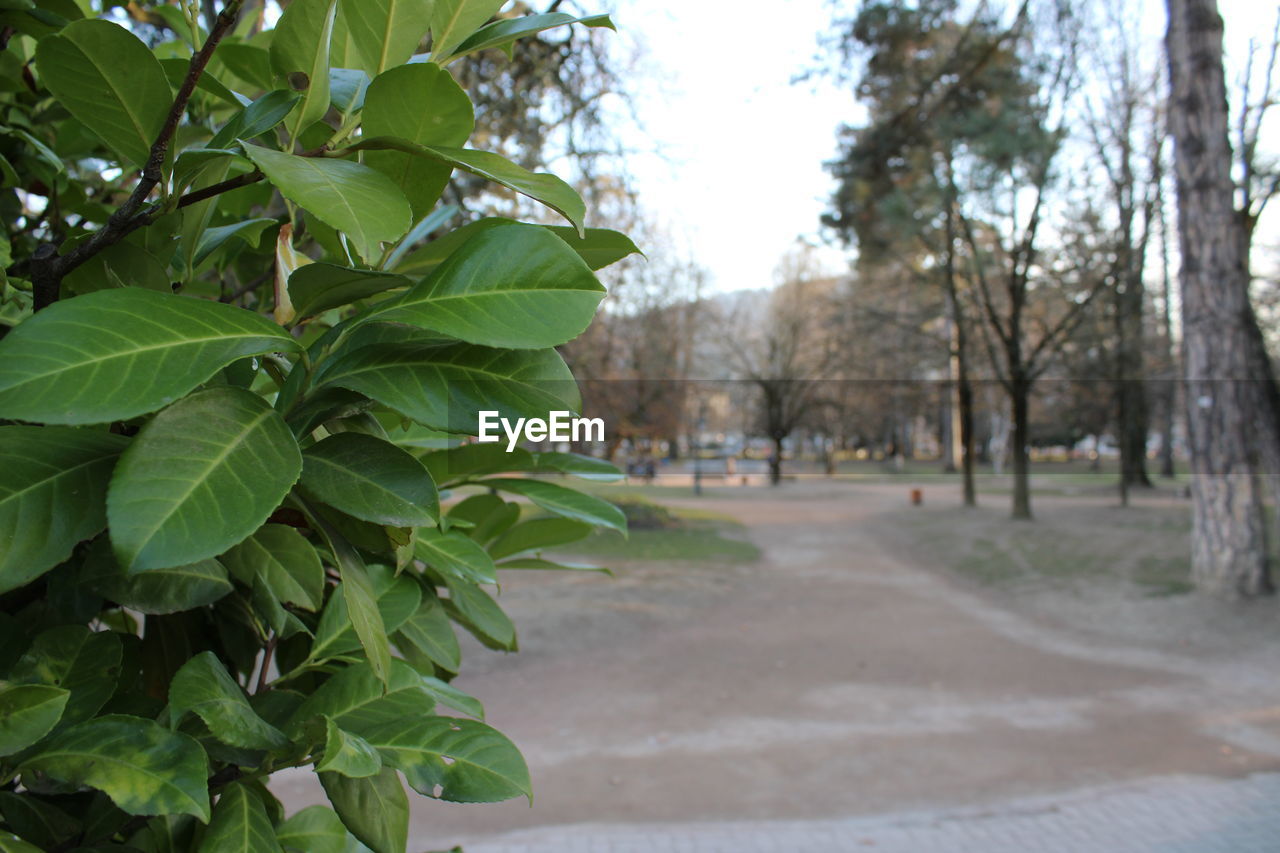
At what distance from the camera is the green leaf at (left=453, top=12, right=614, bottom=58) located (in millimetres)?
656

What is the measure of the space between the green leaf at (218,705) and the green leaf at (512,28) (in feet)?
1.67

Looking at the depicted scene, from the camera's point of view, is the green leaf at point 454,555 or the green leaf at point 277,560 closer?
the green leaf at point 277,560

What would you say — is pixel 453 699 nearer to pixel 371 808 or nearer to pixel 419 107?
pixel 371 808

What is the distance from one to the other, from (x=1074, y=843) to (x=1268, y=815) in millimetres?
1230

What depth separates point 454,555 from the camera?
0.88m

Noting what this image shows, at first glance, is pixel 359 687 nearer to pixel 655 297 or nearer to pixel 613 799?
pixel 613 799

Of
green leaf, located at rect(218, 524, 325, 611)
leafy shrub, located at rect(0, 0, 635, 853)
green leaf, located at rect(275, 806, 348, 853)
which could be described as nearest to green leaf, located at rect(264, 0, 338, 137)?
leafy shrub, located at rect(0, 0, 635, 853)

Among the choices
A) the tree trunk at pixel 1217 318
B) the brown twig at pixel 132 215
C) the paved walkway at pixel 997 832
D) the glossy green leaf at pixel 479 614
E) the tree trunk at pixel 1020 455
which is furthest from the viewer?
the tree trunk at pixel 1020 455

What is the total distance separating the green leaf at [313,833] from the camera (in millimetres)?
903

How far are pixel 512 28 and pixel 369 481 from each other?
0.36 metres

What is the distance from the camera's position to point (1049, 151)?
1639cm

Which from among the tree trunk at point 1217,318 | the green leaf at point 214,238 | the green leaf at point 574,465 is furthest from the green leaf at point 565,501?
the tree trunk at point 1217,318

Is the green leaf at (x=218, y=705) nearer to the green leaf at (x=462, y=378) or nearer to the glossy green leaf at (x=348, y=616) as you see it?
the glossy green leaf at (x=348, y=616)

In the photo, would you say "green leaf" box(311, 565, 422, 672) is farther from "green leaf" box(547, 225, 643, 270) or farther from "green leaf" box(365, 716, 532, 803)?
"green leaf" box(547, 225, 643, 270)
